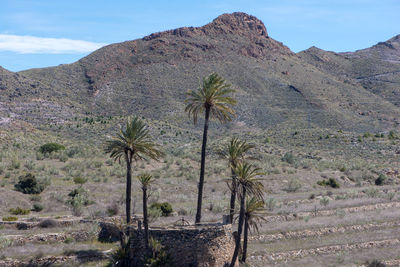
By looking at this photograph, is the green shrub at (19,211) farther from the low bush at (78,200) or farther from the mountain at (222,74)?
the mountain at (222,74)

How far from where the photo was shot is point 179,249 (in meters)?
21.3

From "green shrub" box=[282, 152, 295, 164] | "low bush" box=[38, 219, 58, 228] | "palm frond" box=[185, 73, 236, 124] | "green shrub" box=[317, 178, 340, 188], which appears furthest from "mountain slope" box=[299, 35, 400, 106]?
"low bush" box=[38, 219, 58, 228]

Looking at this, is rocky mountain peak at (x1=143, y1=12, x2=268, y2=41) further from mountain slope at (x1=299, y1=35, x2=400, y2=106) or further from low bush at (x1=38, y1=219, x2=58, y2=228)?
low bush at (x1=38, y1=219, x2=58, y2=228)

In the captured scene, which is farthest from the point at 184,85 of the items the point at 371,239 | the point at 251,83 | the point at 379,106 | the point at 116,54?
the point at 371,239

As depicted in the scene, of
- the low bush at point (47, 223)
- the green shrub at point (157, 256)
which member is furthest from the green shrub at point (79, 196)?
the green shrub at point (157, 256)

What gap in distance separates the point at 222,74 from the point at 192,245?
82.6 meters

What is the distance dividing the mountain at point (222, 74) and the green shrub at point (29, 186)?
136 ft

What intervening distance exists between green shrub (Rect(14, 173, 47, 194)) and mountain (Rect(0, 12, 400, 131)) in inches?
1630

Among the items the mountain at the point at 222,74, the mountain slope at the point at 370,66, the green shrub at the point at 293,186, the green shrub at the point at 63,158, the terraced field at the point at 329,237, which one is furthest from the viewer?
the mountain slope at the point at 370,66

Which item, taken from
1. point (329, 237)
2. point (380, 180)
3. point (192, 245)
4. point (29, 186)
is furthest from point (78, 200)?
point (380, 180)

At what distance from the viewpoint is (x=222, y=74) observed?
101 metres

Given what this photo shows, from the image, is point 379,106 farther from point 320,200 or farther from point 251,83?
point 320,200

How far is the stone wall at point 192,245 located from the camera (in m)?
21.2

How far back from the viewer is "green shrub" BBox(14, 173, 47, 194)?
117ft
